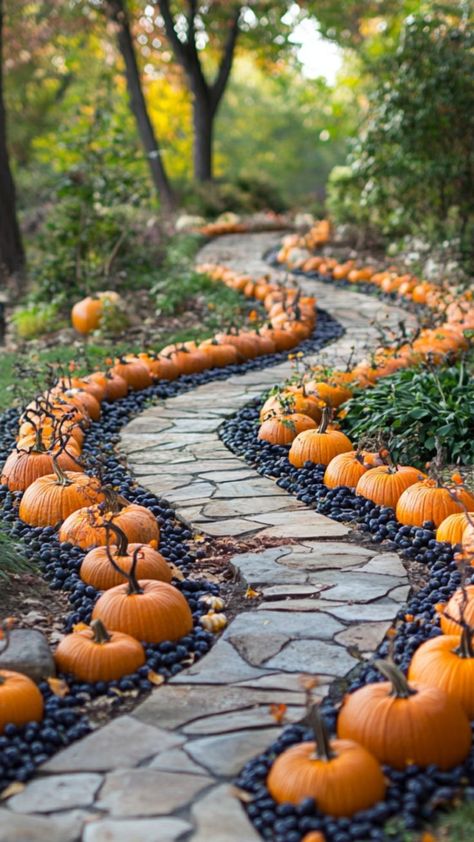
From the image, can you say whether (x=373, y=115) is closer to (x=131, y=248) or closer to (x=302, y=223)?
(x=131, y=248)

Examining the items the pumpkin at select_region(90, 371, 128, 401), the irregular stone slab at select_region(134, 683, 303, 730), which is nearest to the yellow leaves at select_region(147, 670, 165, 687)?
the irregular stone slab at select_region(134, 683, 303, 730)

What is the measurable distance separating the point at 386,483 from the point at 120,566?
1734mm

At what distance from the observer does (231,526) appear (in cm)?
489

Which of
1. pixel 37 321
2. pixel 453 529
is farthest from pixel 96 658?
pixel 37 321

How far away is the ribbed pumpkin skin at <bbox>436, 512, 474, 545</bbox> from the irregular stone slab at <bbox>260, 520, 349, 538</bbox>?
0.53m

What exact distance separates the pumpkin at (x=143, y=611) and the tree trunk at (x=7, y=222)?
10.4 metres

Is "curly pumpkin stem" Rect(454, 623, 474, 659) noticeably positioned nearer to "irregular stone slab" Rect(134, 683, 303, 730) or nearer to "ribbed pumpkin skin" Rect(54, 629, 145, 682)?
"irregular stone slab" Rect(134, 683, 303, 730)

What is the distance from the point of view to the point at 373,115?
42.0ft

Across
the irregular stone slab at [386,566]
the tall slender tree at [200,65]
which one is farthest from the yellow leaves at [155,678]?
the tall slender tree at [200,65]

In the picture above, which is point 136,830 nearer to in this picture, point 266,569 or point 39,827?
point 39,827

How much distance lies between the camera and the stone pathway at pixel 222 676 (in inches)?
102

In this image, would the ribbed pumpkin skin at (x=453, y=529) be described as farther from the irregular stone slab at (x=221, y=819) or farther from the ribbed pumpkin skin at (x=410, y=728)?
the irregular stone slab at (x=221, y=819)

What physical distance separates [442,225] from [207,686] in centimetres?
1100

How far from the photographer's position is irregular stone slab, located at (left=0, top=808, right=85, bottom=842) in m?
2.49
